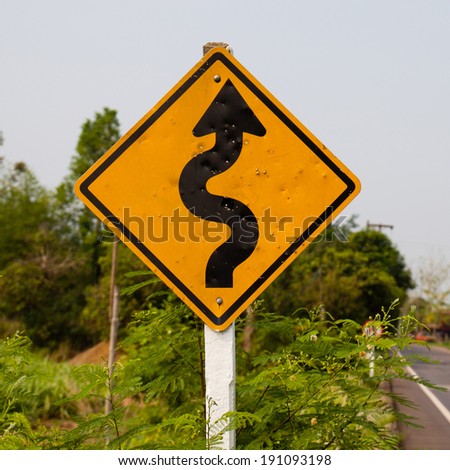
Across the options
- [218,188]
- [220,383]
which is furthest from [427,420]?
[218,188]

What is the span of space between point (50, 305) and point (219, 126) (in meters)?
32.5

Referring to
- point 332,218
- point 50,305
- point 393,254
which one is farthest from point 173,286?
point 393,254

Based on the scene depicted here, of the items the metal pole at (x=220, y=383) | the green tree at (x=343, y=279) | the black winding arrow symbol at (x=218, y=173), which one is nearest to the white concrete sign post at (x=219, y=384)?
the metal pole at (x=220, y=383)

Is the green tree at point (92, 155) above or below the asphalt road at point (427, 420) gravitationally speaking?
above

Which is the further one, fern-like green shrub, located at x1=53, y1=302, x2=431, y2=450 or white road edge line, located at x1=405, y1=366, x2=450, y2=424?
white road edge line, located at x1=405, y1=366, x2=450, y2=424

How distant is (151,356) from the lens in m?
2.91

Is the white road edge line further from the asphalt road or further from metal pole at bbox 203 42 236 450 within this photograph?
metal pole at bbox 203 42 236 450

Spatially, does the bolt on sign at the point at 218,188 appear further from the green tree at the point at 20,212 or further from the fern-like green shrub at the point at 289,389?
the green tree at the point at 20,212

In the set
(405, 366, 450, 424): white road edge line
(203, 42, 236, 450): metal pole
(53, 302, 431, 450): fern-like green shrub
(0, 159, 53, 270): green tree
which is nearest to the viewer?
(203, 42, 236, 450): metal pole

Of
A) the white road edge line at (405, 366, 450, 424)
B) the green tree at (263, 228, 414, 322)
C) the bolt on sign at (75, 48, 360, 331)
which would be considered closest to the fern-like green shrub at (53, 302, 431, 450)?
the bolt on sign at (75, 48, 360, 331)

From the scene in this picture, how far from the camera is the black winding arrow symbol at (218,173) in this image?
261 centimetres

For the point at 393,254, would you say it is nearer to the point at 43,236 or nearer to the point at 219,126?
the point at 43,236

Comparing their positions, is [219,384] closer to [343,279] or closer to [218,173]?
[218,173]

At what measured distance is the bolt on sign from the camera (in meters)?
2.61
